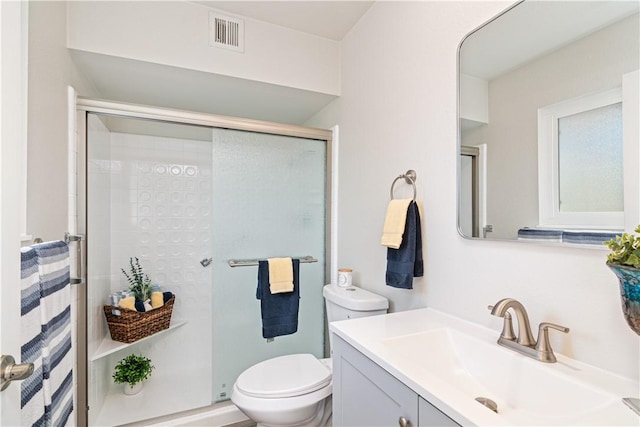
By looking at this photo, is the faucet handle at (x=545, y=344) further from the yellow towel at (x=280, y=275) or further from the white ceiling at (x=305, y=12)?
the white ceiling at (x=305, y=12)

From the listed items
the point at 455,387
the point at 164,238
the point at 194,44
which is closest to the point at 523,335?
the point at 455,387

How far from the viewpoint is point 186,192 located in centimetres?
262

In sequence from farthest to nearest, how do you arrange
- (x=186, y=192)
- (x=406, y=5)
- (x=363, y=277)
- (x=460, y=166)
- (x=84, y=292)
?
1. (x=186, y=192)
2. (x=363, y=277)
3. (x=84, y=292)
4. (x=406, y=5)
5. (x=460, y=166)

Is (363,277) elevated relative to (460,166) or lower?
lower

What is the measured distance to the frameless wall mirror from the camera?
30.3 inches

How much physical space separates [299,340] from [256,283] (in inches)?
19.4

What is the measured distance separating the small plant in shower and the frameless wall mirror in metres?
2.16

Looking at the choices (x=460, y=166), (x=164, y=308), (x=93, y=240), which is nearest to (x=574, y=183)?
(x=460, y=166)

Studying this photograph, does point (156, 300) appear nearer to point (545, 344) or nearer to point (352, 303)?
point (352, 303)

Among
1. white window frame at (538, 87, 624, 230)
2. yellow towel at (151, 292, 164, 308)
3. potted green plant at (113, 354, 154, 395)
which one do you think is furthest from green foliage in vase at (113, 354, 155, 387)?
white window frame at (538, 87, 624, 230)

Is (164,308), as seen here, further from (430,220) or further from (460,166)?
(460,166)

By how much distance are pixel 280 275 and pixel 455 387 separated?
1215 mm

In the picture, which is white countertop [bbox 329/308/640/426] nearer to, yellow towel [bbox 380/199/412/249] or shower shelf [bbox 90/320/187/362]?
yellow towel [bbox 380/199/412/249]

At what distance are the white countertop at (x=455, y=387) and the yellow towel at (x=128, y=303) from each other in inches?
64.7
